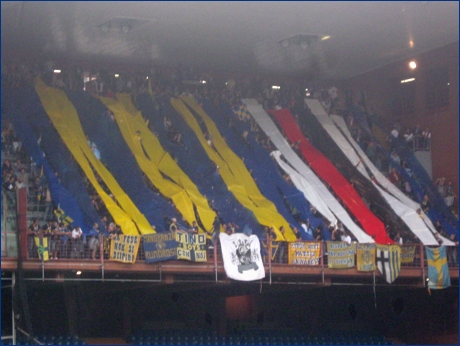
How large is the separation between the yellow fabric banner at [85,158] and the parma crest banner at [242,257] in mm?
2044

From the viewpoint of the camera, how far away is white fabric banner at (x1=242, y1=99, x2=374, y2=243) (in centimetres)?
2423

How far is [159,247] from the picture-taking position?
20.0m

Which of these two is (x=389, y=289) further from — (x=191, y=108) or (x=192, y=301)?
(x=191, y=108)

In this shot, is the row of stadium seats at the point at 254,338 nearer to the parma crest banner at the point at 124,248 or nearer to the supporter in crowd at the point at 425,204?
the parma crest banner at the point at 124,248

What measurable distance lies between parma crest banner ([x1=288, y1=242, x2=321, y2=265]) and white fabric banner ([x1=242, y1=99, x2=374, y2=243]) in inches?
89.7

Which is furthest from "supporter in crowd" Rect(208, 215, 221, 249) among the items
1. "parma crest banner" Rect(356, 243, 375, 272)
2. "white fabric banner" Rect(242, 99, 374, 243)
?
"parma crest banner" Rect(356, 243, 375, 272)

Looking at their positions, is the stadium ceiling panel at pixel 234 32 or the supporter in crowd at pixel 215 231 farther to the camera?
the stadium ceiling panel at pixel 234 32

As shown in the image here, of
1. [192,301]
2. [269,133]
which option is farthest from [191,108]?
[192,301]

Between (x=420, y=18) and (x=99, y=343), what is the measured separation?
12775 millimetres

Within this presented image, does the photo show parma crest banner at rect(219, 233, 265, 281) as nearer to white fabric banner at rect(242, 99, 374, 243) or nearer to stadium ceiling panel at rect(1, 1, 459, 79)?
white fabric banner at rect(242, 99, 374, 243)

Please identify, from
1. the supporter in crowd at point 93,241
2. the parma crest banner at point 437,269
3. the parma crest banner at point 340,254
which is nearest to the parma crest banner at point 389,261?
the parma crest banner at point 340,254

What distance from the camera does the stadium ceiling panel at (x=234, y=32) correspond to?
22859 millimetres

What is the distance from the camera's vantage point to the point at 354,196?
85.4 feet

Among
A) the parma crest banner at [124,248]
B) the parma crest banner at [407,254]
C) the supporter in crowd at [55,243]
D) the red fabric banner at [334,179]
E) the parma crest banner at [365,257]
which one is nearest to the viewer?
the supporter in crowd at [55,243]
